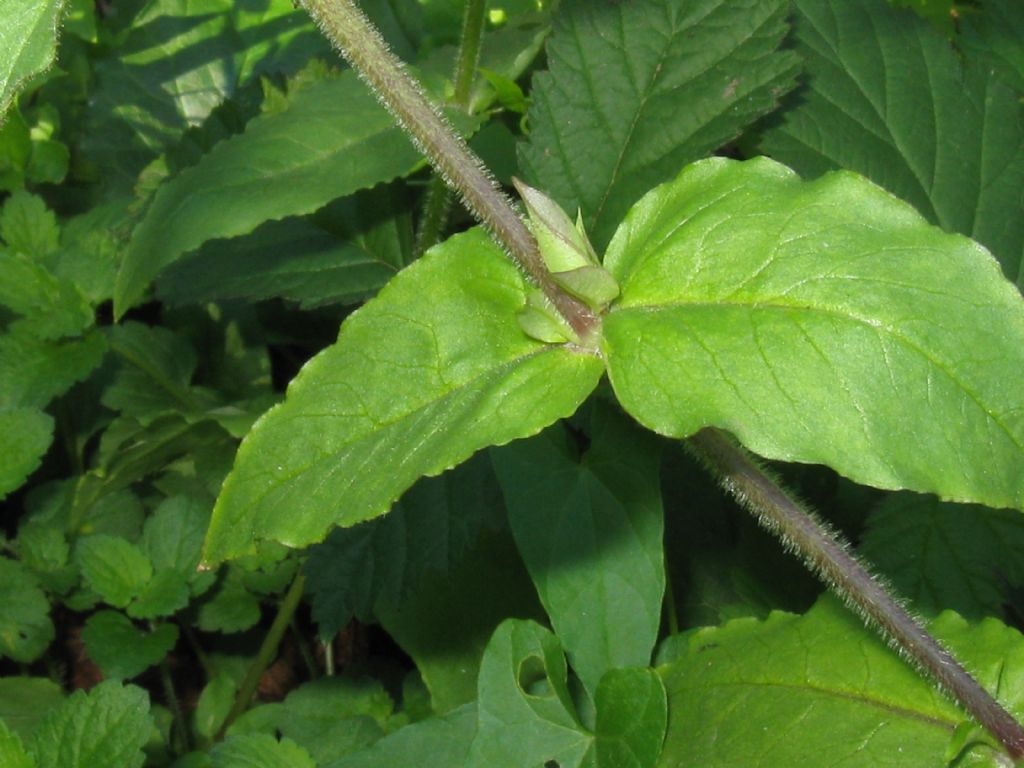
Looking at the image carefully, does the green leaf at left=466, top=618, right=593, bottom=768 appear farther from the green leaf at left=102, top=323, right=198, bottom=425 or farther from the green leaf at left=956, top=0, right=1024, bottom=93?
the green leaf at left=956, top=0, right=1024, bottom=93

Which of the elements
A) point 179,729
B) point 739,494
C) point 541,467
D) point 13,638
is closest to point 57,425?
point 13,638

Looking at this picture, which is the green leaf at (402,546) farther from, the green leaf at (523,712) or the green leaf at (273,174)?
the green leaf at (273,174)

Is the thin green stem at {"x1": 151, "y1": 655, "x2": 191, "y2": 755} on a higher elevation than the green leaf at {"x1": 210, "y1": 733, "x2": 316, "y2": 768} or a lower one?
lower

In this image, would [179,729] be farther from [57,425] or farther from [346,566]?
[57,425]

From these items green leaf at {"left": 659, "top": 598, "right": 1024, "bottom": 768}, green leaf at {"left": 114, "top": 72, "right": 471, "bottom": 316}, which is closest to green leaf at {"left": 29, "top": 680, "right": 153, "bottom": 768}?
green leaf at {"left": 114, "top": 72, "right": 471, "bottom": 316}

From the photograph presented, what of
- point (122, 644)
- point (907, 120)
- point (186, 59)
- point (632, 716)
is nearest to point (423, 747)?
point (632, 716)

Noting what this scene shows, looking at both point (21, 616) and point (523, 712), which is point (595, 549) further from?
point (21, 616)

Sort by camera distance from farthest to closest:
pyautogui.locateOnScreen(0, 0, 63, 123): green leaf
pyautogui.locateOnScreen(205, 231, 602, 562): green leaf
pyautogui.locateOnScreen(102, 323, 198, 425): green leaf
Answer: pyautogui.locateOnScreen(102, 323, 198, 425): green leaf, pyautogui.locateOnScreen(205, 231, 602, 562): green leaf, pyautogui.locateOnScreen(0, 0, 63, 123): green leaf
